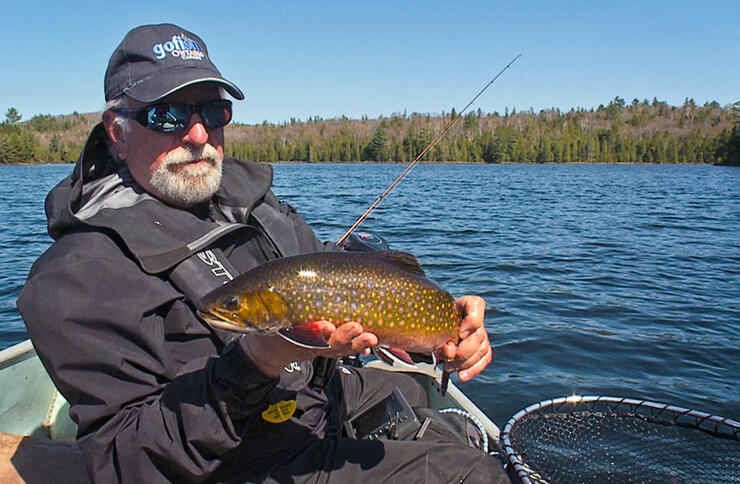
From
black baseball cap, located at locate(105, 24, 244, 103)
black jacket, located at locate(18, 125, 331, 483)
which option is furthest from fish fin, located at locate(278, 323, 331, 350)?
black baseball cap, located at locate(105, 24, 244, 103)

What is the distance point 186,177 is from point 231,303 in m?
1.14

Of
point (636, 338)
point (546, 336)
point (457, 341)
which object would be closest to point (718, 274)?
point (636, 338)

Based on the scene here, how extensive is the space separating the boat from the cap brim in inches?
80.6

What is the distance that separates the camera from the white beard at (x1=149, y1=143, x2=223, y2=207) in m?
3.11

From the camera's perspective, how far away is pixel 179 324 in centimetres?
263

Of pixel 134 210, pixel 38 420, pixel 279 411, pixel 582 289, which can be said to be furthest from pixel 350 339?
pixel 582 289

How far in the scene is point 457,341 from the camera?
2.69 meters

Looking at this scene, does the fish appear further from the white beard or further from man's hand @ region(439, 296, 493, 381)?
the white beard

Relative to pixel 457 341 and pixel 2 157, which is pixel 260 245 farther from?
pixel 2 157

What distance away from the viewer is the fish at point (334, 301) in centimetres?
227

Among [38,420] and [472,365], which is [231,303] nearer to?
[472,365]

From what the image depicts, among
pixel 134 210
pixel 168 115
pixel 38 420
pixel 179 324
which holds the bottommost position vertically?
pixel 38 420

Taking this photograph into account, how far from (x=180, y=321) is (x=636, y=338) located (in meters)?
8.25

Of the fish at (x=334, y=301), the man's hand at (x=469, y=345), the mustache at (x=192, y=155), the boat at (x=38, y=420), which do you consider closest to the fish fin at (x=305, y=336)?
the fish at (x=334, y=301)
